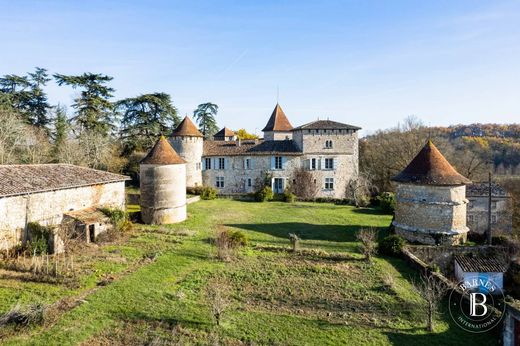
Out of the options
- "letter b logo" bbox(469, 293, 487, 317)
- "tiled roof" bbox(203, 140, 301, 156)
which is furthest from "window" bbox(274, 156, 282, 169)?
"letter b logo" bbox(469, 293, 487, 317)

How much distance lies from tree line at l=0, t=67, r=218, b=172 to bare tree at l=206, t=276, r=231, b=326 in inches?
Result: 1043

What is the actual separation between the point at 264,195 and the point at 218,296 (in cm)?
2353

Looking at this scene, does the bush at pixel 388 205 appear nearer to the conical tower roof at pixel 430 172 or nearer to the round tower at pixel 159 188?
the conical tower roof at pixel 430 172

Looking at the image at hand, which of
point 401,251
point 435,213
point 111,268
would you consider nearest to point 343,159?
point 435,213

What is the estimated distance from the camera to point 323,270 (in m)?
14.0

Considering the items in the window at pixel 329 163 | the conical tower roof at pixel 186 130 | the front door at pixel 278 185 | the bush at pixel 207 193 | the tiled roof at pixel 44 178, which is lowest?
the bush at pixel 207 193

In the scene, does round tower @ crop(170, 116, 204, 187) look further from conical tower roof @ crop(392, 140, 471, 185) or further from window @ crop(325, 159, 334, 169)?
conical tower roof @ crop(392, 140, 471, 185)

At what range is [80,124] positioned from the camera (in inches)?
1412

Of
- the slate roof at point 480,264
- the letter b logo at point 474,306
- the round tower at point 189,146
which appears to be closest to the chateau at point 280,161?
the round tower at point 189,146

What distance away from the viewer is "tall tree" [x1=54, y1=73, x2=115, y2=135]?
35.2m

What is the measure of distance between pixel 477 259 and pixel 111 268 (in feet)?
60.8

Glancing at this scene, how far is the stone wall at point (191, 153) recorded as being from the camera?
3391 centimetres

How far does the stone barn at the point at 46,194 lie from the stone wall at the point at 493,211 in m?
30.2

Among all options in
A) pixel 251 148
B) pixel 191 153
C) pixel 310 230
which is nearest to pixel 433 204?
pixel 310 230
